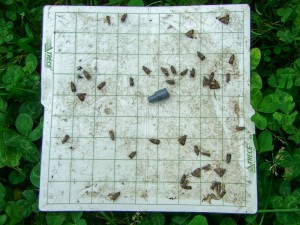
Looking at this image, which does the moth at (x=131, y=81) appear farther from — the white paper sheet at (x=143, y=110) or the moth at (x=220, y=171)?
the moth at (x=220, y=171)

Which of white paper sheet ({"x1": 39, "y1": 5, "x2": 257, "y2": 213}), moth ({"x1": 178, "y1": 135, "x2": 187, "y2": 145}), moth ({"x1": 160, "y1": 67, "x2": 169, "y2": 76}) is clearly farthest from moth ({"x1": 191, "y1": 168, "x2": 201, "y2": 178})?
moth ({"x1": 160, "y1": 67, "x2": 169, "y2": 76})

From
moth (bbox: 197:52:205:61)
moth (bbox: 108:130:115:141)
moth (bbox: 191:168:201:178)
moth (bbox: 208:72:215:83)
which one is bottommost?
moth (bbox: 191:168:201:178)

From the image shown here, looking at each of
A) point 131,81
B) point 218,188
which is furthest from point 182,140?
point 131,81

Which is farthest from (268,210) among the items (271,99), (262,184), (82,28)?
(82,28)

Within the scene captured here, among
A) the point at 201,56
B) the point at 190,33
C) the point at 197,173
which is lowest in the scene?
the point at 197,173

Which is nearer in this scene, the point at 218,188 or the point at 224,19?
the point at 218,188

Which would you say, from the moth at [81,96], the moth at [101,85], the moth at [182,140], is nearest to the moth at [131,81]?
the moth at [101,85]

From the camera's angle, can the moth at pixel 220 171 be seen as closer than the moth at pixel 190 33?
Yes

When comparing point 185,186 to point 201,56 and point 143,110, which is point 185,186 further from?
point 201,56

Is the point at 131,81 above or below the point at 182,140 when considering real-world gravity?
above

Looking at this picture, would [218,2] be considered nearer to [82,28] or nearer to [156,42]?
[156,42]

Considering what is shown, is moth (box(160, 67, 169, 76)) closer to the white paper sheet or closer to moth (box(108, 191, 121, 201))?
the white paper sheet
